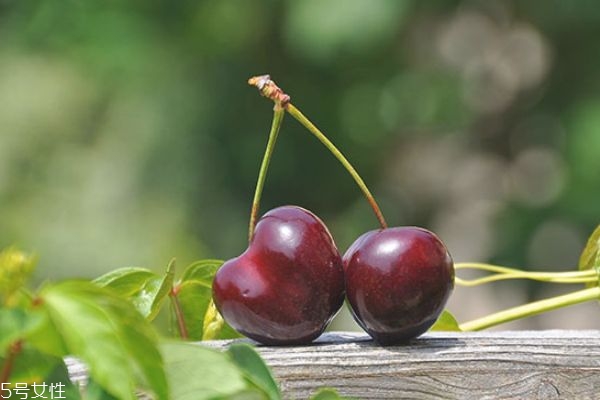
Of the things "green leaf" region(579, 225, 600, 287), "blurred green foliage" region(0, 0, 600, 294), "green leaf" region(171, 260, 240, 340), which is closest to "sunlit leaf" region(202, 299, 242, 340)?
A: "green leaf" region(171, 260, 240, 340)

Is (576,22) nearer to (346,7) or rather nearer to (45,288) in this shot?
(346,7)

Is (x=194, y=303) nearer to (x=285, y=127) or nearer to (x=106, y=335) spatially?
(x=106, y=335)

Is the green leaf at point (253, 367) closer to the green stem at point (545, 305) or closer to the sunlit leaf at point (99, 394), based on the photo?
the sunlit leaf at point (99, 394)

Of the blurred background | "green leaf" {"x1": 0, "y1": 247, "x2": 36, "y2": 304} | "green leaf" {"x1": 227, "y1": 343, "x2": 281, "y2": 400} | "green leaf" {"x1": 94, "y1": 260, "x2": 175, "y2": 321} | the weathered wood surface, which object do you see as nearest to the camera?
"green leaf" {"x1": 0, "y1": 247, "x2": 36, "y2": 304}

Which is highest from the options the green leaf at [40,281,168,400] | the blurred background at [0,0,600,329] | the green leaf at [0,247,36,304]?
the green leaf at [0,247,36,304]

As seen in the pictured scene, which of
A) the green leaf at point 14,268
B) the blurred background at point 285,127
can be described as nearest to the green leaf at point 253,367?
the green leaf at point 14,268

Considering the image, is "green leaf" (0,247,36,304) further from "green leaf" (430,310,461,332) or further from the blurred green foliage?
the blurred green foliage

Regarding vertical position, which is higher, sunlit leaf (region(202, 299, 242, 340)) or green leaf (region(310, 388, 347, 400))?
green leaf (region(310, 388, 347, 400))
